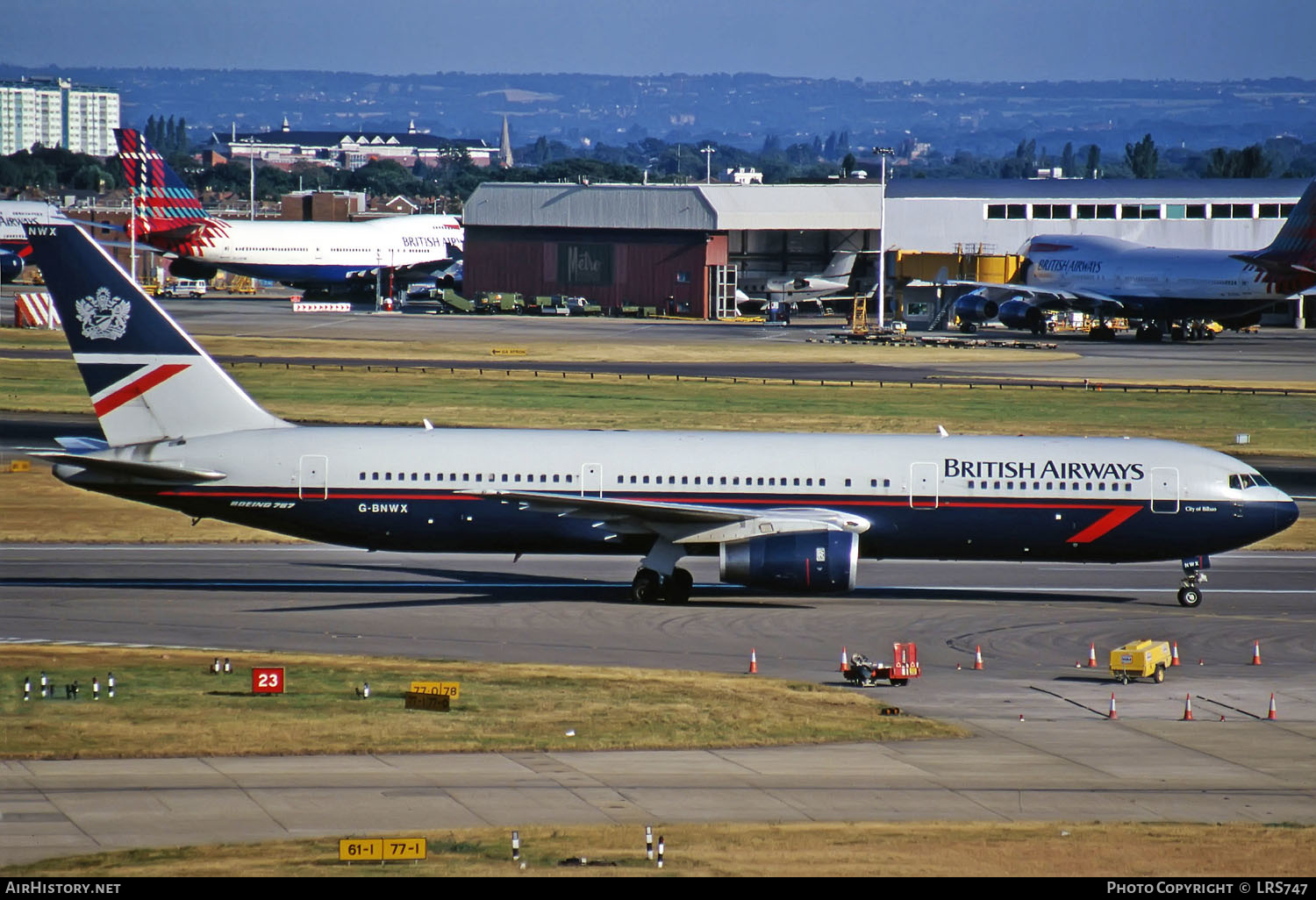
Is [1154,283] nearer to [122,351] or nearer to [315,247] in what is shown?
[315,247]

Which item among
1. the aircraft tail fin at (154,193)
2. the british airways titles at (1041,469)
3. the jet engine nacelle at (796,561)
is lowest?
the jet engine nacelle at (796,561)

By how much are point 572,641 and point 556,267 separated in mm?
112351

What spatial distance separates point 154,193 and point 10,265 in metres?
23.0

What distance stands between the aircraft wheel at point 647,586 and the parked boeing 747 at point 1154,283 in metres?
88.2

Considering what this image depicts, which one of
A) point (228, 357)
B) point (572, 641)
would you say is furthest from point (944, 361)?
point (572, 641)

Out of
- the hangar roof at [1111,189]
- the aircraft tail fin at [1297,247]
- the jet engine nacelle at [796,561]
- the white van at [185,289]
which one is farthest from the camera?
the white van at [185,289]

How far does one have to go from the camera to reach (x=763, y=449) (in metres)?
40.3

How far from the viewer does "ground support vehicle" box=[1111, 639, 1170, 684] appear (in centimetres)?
3259

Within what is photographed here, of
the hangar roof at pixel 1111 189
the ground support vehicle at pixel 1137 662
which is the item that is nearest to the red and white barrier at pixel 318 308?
the hangar roof at pixel 1111 189

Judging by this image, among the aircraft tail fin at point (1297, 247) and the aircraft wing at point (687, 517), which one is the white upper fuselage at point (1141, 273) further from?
the aircraft wing at point (687, 517)

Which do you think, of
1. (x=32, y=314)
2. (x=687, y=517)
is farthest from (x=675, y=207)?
(x=687, y=517)

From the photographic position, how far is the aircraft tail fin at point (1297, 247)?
115438mm

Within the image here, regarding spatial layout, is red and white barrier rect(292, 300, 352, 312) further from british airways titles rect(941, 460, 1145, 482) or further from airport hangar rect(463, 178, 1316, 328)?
british airways titles rect(941, 460, 1145, 482)

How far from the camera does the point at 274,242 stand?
147 meters
